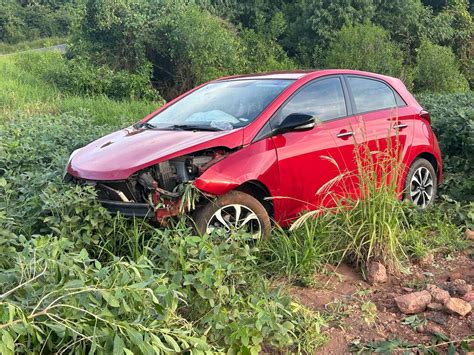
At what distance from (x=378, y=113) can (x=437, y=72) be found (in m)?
21.1

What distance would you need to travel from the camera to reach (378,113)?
555 centimetres

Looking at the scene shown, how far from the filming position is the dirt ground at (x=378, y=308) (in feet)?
10.7

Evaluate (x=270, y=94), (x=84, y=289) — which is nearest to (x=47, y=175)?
(x=270, y=94)

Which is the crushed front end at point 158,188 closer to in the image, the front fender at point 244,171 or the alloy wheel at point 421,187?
the front fender at point 244,171

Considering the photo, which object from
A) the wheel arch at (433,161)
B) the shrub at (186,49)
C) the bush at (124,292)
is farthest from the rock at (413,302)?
the shrub at (186,49)

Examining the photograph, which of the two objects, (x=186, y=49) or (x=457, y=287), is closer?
(x=457, y=287)

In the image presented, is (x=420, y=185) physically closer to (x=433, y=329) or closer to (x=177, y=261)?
(x=433, y=329)

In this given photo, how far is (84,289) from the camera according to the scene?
2.41m

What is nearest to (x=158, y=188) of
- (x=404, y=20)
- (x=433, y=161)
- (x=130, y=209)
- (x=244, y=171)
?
(x=130, y=209)

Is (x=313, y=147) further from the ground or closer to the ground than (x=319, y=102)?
closer to the ground

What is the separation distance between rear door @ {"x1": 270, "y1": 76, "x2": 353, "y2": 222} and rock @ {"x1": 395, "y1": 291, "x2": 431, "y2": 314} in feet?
3.80

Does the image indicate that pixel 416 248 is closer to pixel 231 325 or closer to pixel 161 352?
pixel 231 325

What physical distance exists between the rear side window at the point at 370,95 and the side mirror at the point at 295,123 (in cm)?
87

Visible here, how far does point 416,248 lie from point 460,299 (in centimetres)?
84
